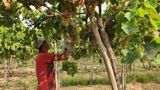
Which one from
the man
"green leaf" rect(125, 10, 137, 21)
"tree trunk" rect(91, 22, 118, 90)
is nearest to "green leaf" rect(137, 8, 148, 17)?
"green leaf" rect(125, 10, 137, 21)

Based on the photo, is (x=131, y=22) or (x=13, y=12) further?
(x=13, y=12)

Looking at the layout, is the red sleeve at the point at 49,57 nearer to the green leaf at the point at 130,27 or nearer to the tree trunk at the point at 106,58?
the tree trunk at the point at 106,58

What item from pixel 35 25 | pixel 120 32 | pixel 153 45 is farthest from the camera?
pixel 35 25

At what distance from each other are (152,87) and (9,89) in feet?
23.1

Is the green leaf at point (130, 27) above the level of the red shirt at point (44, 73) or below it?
above

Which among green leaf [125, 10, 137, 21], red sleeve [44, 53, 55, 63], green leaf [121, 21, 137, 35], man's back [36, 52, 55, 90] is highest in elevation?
green leaf [125, 10, 137, 21]

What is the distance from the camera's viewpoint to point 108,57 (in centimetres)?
375

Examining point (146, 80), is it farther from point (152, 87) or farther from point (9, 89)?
point (9, 89)

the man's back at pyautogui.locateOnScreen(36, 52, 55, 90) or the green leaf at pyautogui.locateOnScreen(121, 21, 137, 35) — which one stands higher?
the green leaf at pyautogui.locateOnScreen(121, 21, 137, 35)

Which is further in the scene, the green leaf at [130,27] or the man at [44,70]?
the man at [44,70]

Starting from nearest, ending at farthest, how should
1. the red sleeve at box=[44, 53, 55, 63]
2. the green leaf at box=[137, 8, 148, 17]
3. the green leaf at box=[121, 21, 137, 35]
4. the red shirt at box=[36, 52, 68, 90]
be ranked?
the green leaf at box=[137, 8, 148, 17]
the green leaf at box=[121, 21, 137, 35]
the red sleeve at box=[44, 53, 55, 63]
the red shirt at box=[36, 52, 68, 90]

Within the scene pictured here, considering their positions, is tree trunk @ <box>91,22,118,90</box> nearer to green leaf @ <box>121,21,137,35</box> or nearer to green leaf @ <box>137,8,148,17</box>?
green leaf @ <box>121,21,137,35</box>

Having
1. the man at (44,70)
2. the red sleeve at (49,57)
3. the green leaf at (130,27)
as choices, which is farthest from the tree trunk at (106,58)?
the man at (44,70)

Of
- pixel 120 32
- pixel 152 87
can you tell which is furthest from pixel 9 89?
pixel 120 32
